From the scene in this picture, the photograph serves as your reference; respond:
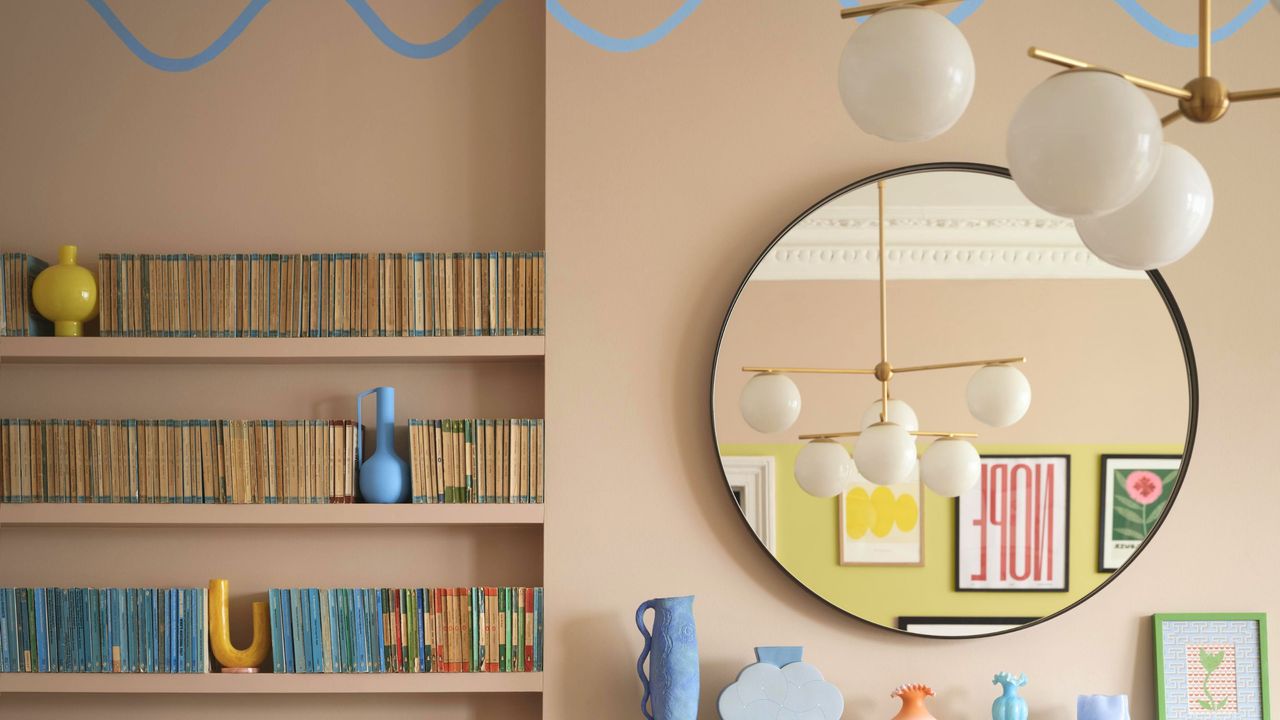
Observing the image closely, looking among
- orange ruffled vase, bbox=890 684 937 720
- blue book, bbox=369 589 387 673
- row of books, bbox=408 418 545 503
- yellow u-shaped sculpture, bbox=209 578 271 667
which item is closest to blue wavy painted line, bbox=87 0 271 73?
row of books, bbox=408 418 545 503

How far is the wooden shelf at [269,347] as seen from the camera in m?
2.25

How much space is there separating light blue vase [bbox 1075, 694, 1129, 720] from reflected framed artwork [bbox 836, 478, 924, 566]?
42 centimetres

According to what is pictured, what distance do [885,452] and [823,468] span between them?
0.29 meters

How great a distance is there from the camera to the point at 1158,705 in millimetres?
2232

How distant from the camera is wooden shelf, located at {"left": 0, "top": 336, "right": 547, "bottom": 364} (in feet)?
7.38

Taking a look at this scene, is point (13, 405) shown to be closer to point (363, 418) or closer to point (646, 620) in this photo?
point (363, 418)

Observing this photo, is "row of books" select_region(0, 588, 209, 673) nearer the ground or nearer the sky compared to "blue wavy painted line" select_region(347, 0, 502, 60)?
nearer the ground

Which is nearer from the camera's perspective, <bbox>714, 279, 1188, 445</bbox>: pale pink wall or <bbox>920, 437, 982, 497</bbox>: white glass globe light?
<bbox>920, 437, 982, 497</bbox>: white glass globe light

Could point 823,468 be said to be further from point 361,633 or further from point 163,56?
point 163,56

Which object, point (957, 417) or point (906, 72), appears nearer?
point (906, 72)

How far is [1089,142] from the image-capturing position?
2.89 ft

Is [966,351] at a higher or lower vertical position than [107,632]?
higher

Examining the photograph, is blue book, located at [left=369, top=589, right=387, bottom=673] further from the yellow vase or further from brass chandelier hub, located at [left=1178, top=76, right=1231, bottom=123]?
brass chandelier hub, located at [left=1178, top=76, right=1231, bottom=123]

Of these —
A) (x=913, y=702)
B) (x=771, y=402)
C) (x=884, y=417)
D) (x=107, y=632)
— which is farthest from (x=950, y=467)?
(x=107, y=632)
